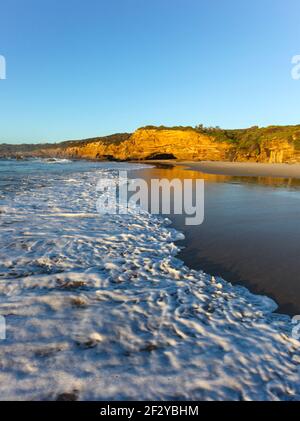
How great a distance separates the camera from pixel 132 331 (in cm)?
276

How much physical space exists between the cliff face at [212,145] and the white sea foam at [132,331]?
45.9 meters

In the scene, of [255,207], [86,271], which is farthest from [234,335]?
[255,207]

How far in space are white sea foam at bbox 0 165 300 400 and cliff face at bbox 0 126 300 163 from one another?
45.9 metres

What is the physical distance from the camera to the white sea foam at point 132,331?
211cm

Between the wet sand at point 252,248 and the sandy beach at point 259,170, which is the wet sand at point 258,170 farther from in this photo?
the wet sand at point 252,248

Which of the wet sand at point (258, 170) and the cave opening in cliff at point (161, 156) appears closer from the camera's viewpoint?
the wet sand at point (258, 170)

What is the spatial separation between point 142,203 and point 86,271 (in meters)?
6.85

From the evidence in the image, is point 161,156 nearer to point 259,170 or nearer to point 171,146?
point 171,146

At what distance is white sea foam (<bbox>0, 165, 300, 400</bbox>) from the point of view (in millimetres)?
2111

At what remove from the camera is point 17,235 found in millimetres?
5703

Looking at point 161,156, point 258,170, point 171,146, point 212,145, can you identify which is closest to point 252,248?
point 258,170

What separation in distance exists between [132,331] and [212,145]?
58.2 m

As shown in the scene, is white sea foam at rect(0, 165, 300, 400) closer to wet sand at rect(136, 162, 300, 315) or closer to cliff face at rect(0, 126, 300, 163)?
wet sand at rect(136, 162, 300, 315)

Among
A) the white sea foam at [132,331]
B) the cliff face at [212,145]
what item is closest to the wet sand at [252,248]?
the white sea foam at [132,331]
